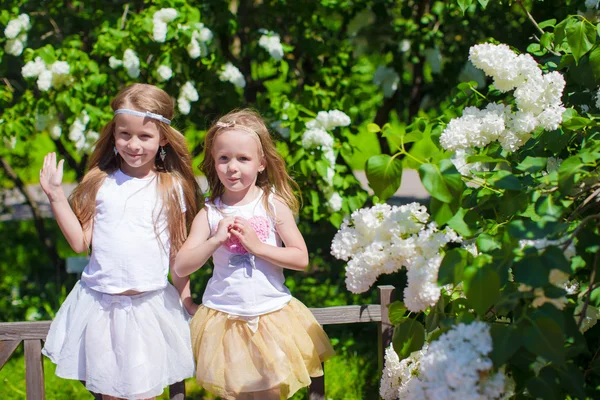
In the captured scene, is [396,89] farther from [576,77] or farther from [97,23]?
[576,77]

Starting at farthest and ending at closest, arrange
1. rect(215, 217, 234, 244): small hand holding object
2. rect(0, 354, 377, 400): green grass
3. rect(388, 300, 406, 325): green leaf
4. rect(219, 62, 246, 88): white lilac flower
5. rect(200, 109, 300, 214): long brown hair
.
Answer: rect(219, 62, 246, 88): white lilac flower → rect(0, 354, 377, 400): green grass → rect(200, 109, 300, 214): long brown hair → rect(215, 217, 234, 244): small hand holding object → rect(388, 300, 406, 325): green leaf

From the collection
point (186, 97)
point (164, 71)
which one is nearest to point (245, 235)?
point (164, 71)

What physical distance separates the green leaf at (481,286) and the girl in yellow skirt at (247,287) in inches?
33.2

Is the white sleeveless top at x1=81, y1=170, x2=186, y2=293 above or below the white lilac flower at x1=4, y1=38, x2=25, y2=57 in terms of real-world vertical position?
below

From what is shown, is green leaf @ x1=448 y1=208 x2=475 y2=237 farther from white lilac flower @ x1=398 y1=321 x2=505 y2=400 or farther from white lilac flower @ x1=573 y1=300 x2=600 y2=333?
white lilac flower @ x1=573 y1=300 x2=600 y2=333

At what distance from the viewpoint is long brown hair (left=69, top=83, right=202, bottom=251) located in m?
2.43

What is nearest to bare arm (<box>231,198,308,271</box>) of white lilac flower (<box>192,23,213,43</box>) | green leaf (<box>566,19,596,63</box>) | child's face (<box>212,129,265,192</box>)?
child's face (<box>212,129,265,192</box>)

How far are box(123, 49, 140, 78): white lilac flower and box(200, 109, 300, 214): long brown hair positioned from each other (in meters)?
1.13

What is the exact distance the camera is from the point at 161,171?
256cm

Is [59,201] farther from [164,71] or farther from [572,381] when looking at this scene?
[572,381]

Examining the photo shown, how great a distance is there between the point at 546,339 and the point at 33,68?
9.24ft

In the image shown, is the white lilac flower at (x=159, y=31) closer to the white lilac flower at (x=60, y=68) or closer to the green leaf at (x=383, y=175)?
the white lilac flower at (x=60, y=68)

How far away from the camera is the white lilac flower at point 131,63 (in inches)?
136

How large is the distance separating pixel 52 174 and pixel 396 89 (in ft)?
10.6
